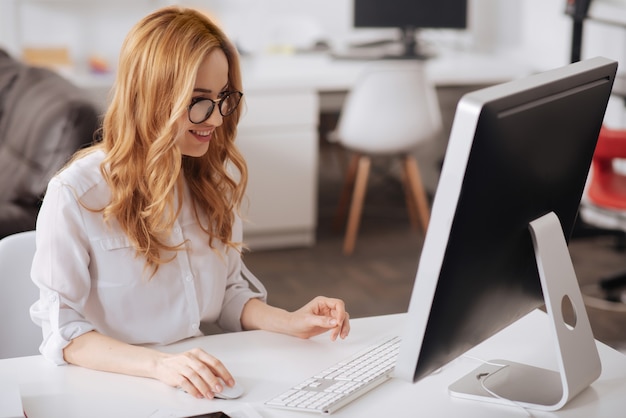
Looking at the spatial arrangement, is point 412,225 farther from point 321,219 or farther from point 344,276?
point 344,276

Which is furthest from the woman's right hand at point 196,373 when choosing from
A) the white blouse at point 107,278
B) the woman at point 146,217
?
the white blouse at point 107,278

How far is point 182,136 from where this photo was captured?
169 cm

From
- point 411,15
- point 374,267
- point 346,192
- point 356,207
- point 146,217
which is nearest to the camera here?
point 146,217

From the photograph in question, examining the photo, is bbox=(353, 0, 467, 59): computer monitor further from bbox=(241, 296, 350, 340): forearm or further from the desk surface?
bbox=(241, 296, 350, 340): forearm

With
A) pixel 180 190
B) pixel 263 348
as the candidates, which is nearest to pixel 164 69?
pixel 180 190

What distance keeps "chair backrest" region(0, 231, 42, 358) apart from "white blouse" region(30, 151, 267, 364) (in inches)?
8.7

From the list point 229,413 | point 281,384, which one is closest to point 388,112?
point 281,384

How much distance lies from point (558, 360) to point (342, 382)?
332mm

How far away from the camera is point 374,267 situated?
14.5 ft

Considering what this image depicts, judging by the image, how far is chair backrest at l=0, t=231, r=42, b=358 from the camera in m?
1.91

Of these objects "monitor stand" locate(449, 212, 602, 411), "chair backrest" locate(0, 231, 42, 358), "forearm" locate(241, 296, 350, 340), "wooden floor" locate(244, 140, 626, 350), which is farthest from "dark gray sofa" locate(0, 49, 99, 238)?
"monitor stand" locate(449, 212, 602, 411)

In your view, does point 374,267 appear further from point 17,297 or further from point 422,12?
point 17,297

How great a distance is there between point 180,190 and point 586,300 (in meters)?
2.55

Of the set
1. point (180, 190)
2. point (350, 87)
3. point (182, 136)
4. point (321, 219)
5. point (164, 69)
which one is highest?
point (164, 69)
